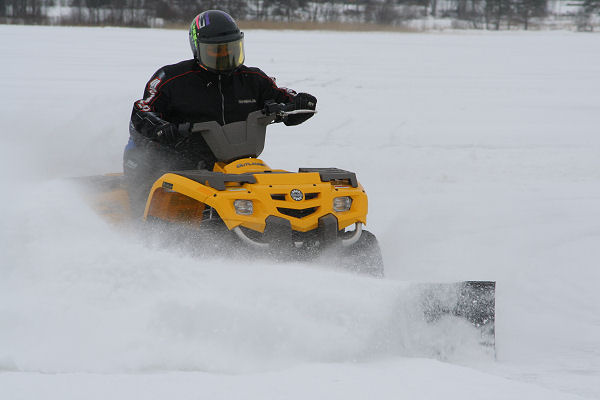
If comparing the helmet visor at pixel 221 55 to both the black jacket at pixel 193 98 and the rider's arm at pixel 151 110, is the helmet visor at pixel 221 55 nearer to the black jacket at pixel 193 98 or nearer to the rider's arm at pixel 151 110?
the black jacket at pixel 193 98

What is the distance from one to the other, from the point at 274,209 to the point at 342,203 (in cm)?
53

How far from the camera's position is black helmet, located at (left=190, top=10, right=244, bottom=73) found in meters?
4.80

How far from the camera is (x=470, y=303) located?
3.65m

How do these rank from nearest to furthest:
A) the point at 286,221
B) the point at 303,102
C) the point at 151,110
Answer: the point at 286,221
the point at 151,110
the point at 303,102

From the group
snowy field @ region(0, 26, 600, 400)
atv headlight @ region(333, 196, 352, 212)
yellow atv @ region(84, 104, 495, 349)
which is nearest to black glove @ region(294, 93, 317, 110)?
yellow atv @ region(84, 104, 495, 349)

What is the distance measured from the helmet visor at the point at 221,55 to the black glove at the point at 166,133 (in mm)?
634

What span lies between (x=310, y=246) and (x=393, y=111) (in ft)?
25.9

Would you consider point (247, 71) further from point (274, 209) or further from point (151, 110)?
point (274, 209)

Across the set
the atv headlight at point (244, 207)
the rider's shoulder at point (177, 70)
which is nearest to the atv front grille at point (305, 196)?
the atv headlight at point (244, 207)

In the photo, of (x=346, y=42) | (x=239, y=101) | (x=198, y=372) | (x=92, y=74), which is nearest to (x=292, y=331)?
(x=198, y=372)

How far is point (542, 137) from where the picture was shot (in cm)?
986

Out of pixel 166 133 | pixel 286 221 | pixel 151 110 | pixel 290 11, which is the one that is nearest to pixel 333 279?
pixel 286 221

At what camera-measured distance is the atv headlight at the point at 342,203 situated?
4270 mm

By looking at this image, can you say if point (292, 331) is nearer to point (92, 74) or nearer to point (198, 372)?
point (198, 372)
